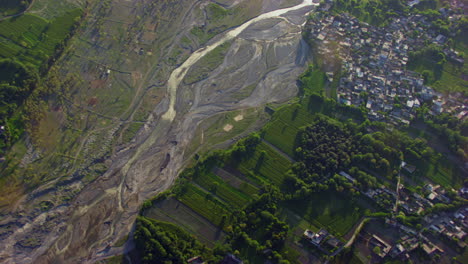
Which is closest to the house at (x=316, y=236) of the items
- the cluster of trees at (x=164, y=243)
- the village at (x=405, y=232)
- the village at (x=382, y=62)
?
the village at (x=405, y=232)

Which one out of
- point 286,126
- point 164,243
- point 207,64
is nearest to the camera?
point 164,243

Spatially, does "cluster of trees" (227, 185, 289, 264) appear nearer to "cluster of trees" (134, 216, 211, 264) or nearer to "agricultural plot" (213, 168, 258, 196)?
"agricultural plot" (213, 168, 258, 196)

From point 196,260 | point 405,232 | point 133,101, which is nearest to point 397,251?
point 405,232

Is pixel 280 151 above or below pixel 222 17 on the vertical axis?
below

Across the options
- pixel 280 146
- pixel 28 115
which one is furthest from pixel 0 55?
pixel 280 146

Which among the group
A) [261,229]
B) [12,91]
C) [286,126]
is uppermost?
[12,91]

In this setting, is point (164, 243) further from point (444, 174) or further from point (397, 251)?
point (444, 174)

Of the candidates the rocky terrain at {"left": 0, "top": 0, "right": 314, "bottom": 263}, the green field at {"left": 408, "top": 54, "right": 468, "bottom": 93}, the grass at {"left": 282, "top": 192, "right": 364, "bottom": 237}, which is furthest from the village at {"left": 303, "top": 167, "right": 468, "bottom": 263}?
the rocky terrain at {"left": 0, "top": 0, "right": 314, "bottom": 263}
